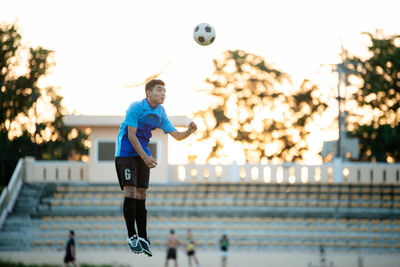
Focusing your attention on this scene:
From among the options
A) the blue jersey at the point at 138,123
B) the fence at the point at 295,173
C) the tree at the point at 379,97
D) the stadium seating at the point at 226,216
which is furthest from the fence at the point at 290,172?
the blue jersey at the point at 138,123

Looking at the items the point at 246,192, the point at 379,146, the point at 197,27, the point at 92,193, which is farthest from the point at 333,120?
the point at 197,27

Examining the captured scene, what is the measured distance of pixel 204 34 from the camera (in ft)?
21.6

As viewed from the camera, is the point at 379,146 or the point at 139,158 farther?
the point at 379,146

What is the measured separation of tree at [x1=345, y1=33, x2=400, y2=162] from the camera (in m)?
39.8

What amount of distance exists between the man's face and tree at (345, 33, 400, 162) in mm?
34612

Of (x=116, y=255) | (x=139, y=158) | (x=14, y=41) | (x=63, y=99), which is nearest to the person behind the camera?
(x=139, y=158)

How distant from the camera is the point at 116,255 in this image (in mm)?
26828

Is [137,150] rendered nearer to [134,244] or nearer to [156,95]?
[156,95]

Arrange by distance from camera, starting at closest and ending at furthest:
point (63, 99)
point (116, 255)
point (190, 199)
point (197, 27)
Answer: point (197, 27), point (116, 255), point (190, 199), point (63, 99)

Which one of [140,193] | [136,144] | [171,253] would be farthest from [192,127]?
[171,253]

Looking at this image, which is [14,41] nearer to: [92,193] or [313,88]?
[92,193]

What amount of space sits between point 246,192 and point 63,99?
26.5 meters

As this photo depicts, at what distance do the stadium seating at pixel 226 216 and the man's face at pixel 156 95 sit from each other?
21899 mm

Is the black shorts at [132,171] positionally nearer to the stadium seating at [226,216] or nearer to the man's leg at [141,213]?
the man's leg at [141,213]
